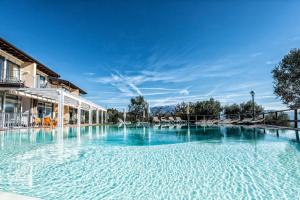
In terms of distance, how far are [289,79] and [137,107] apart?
69.2ft

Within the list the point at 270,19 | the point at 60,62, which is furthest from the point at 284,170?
the point at 60,62

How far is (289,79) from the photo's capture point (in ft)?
47.7

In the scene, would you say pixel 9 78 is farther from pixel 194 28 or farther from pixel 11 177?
pixel 194 28

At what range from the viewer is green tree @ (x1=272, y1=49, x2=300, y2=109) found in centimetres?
1407

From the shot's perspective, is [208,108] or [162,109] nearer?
[208,108]

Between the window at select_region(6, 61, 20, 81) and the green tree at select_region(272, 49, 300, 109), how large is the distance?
19.9m

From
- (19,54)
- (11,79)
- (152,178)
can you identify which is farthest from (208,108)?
(152,178)

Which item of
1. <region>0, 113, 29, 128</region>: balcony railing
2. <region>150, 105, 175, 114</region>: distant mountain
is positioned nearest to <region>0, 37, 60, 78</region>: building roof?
<region>0, 113, 29, 128</region>: balcony railing

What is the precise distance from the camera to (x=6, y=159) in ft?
15.5

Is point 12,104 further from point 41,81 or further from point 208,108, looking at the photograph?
point 208,108

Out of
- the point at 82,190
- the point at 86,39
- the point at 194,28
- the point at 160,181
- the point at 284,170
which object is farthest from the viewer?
the point at 86,39

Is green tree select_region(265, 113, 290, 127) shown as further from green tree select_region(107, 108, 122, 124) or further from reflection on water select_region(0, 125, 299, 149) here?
green tree select_region(107, 108, 122, 124)

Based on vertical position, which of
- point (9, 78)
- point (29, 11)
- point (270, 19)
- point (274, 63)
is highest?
point (29, 11)

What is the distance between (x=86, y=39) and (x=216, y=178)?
17090 mm
